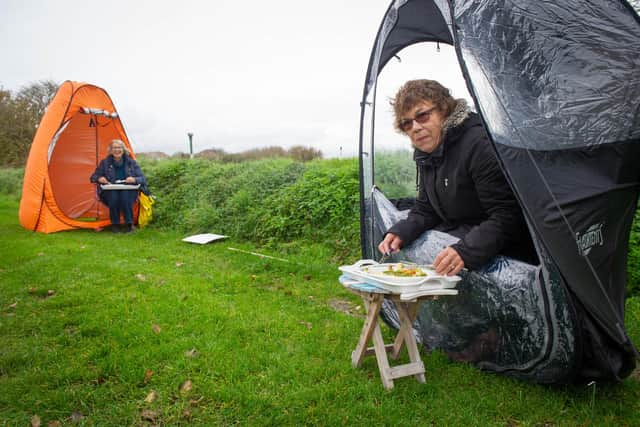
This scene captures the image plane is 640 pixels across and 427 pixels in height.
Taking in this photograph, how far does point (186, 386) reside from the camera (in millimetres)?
2434

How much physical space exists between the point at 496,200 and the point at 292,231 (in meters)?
4.21

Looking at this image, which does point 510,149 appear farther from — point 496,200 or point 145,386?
point 145,386

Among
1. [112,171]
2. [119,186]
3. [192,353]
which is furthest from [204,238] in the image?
[192,353]

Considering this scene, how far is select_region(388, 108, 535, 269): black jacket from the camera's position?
7.30 feet

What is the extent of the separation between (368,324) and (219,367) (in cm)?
94

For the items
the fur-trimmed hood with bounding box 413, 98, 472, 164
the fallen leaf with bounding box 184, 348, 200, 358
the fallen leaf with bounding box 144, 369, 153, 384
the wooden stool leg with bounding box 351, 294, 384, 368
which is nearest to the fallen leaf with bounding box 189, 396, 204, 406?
the fallen leaf with bounding box 144, 369, 153, 384

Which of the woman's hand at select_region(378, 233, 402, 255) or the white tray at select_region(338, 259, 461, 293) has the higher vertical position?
the woman's hand at select_region(378, 233, 402, 255)

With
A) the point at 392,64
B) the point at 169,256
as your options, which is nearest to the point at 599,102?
the point at 392,64

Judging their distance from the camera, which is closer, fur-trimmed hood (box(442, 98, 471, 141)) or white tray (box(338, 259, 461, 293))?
white tray (box(338, 259, 461, 293))

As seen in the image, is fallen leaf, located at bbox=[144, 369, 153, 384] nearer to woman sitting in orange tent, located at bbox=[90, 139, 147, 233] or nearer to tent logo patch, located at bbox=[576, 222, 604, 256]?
tent logo patch, located at bbox=[576, 222, 604, 256]

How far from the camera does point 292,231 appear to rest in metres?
6.25

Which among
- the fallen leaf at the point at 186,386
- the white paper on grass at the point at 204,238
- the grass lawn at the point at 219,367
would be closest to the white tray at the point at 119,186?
the white paper on grass at the point at 204,238

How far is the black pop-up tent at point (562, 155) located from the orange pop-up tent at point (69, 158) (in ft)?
22.4

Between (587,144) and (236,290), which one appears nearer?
(587,144)
